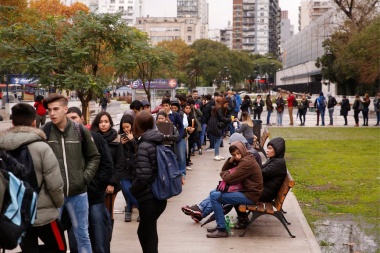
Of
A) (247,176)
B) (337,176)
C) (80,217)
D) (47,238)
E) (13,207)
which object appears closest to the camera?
(13,207)

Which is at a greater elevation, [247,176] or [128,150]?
[128,150]

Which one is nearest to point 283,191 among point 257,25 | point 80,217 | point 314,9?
point 80,217

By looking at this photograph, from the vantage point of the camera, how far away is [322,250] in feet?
26.3

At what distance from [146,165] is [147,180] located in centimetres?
15

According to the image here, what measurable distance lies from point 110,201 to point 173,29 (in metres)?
177

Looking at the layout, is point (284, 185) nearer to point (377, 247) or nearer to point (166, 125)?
point (377, 247)

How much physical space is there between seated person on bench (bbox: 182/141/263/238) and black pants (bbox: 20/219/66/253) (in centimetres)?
323

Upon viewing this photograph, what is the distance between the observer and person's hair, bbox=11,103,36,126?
17.3 ft

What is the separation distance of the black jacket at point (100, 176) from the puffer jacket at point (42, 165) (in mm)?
1111

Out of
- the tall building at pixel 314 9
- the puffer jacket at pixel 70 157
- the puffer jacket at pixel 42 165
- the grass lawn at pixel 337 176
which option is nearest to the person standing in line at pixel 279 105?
the grass lawn at pixel 337 176

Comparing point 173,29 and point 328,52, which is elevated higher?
point 173,29

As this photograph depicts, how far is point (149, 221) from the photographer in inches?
260

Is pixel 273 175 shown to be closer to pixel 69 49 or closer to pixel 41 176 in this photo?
pixel 41 176

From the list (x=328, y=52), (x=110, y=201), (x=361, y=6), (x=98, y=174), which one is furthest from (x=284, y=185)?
(x=328, y=52)
